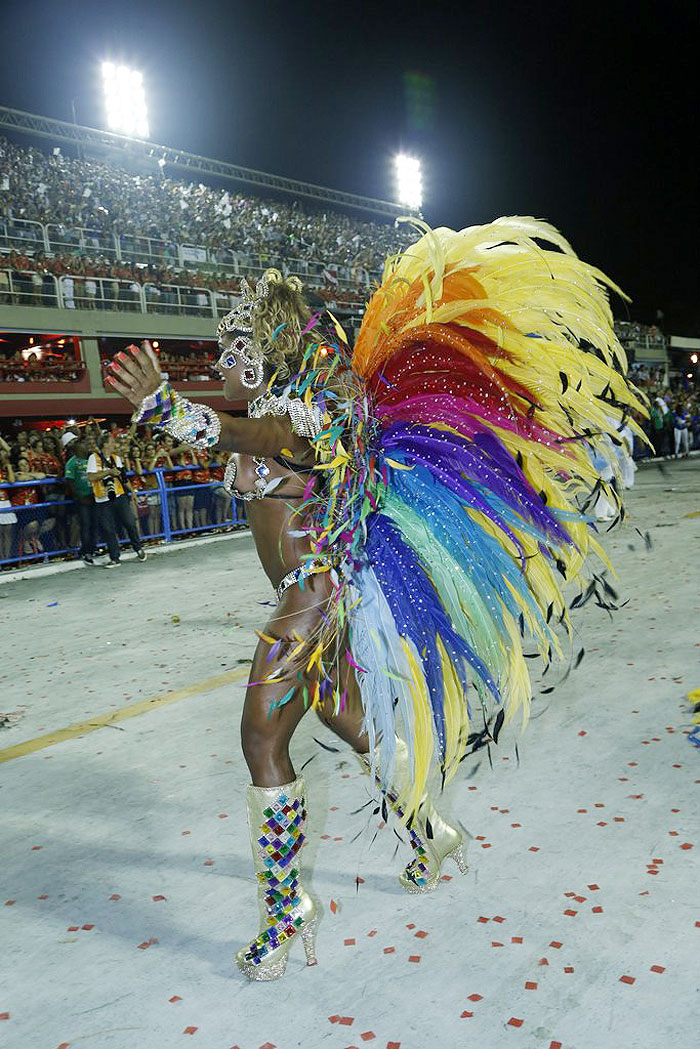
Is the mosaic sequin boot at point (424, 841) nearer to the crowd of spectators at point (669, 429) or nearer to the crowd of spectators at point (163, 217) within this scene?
the crowd of spectators at point (163, 217)

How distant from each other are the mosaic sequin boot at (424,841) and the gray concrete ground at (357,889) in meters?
0.06

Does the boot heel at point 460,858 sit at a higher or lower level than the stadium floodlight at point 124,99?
lower

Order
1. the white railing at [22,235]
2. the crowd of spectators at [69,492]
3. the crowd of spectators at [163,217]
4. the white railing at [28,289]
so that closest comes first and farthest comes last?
1. the crowd of spectators at [69,492]
2. the white railing at [28,289]
3. the white railing at [22,235]
4. the crowd of spectators at [163,217]

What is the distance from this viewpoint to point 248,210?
2714 cm

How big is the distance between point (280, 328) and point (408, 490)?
61cm

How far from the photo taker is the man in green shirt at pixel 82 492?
10195 millimetres

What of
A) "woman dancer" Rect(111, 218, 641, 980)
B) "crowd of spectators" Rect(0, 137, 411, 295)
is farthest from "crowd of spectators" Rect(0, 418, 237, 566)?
"woman dancer" Rect(111, 218, 641, 980)

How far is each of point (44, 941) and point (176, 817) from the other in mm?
821

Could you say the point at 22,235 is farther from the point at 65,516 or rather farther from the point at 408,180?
the point at 408,180

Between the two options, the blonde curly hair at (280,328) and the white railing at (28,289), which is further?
the white railing at (28,289)

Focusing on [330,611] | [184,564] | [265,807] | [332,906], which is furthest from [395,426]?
[184,564]

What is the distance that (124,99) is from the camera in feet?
88.9

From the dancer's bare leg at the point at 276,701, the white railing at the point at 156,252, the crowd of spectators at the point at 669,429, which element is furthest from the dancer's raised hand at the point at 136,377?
the crowd of spectators at the point at 669,429

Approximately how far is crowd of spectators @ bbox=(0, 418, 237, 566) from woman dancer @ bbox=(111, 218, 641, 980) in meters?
8.22
